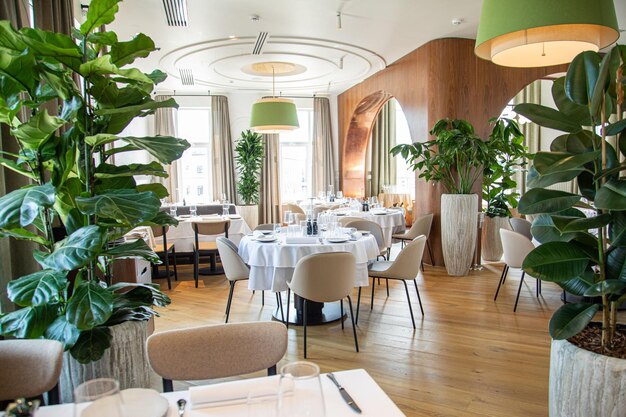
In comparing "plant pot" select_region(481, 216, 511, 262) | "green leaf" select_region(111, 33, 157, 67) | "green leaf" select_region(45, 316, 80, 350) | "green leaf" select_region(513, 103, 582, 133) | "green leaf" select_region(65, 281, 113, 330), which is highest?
"green leaf" select_region(111, 33, 157, 67)

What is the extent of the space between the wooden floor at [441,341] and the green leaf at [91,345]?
189cm

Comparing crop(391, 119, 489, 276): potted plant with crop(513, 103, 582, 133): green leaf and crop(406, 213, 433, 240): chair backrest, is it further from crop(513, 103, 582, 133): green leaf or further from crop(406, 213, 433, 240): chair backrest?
crop(513, 103, 582, 133): green leaf

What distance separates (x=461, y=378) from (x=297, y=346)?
1.41m

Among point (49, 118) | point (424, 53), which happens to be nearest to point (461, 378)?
point (49, 118)

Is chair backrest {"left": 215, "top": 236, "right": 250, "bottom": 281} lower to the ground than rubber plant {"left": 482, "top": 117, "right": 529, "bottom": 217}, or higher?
lower

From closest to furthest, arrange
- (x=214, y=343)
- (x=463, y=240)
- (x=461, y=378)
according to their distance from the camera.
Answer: (x=214, y=343)
(x=461, y=378)
(x=463, y=240)

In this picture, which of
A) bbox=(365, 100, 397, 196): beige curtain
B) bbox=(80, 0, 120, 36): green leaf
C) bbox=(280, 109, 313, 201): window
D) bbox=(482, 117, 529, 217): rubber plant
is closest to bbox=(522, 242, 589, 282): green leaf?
bbox=(80, 0, 120, 36): green leaf

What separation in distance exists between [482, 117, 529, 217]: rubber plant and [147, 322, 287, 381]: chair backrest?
533cm

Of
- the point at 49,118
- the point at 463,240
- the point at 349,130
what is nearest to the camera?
the point at 49,118

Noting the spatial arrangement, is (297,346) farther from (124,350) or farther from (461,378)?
(124,350)

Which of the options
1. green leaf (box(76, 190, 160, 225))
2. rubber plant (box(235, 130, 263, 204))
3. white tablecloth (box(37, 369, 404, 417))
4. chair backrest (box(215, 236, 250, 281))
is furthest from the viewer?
rubber plant (box(235, 130, 263, 204))

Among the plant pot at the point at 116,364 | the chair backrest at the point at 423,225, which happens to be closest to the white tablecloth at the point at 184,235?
the chair backrest at the point at 423,225

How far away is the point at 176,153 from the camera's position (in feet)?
6.40

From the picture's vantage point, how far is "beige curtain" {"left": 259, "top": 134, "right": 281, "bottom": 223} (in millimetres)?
11297
